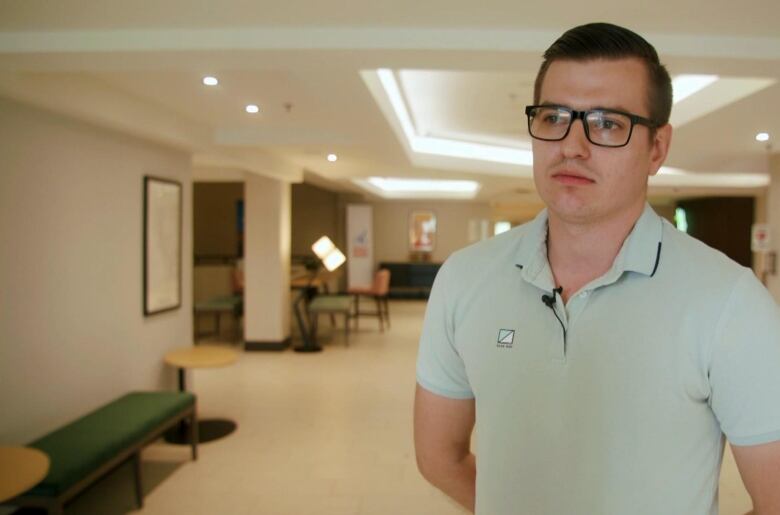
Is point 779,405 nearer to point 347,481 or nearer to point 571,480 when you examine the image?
point 571,480

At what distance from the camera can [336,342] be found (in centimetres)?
876

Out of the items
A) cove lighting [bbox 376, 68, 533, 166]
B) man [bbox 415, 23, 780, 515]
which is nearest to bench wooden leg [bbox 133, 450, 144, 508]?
man [bbox 415, 23, 780, 515]

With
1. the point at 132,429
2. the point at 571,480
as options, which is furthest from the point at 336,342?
the point at 571,480

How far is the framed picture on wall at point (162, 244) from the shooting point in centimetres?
453

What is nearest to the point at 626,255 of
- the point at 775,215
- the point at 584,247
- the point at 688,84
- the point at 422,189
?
the point at 584,247

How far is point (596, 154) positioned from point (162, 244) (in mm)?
4459

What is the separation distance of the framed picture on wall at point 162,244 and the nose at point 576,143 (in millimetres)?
4185

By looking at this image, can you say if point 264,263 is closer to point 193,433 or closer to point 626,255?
point 193,433

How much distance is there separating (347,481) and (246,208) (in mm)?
4848

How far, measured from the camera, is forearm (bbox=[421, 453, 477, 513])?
1.13 meters

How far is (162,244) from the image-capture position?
15.7 ft

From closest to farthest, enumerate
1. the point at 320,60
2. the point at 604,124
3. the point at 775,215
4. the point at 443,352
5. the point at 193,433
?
1. the point at 604,124
2. the point at 443,352
3. the point at 320,60
4. the point at 193,433
5. the point at 775,215

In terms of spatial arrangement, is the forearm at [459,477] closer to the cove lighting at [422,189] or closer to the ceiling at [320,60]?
the ceiling at [320,60]

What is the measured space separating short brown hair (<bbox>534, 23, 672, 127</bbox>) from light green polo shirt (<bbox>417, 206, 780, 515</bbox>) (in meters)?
0.18
